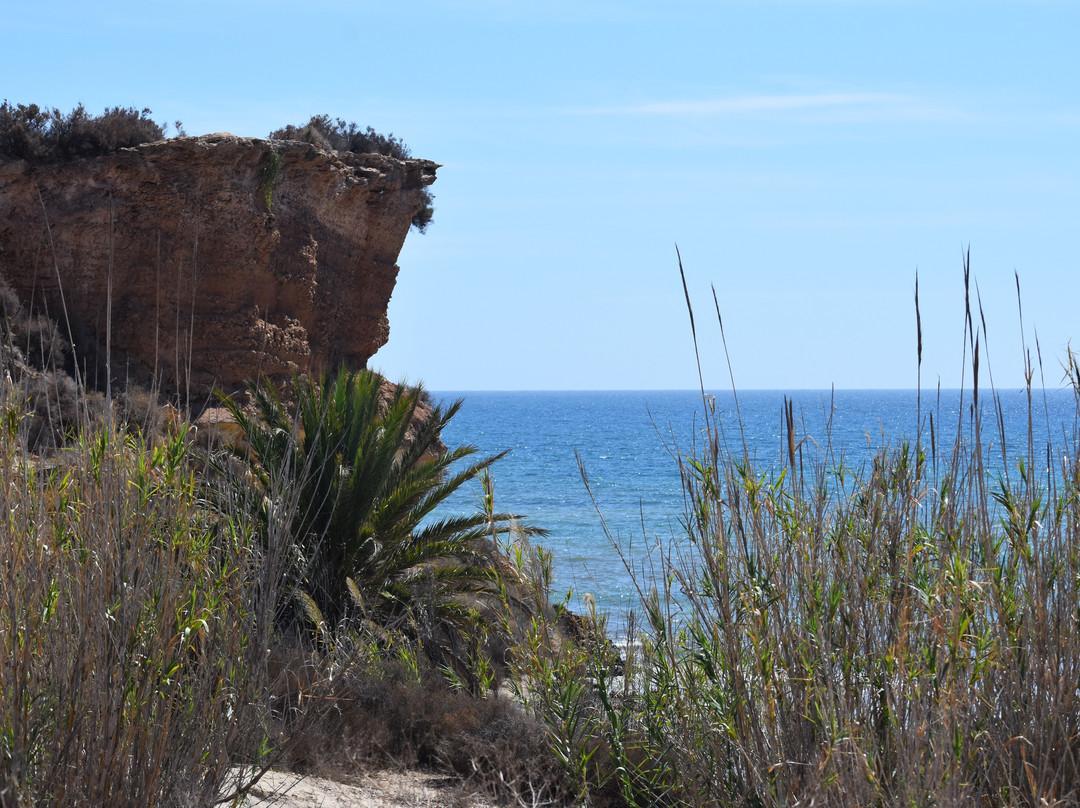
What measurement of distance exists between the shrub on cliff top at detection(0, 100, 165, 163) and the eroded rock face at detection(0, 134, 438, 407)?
329 millimetres

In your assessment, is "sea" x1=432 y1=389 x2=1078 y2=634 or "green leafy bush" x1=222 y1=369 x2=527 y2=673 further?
"green leafy bush" x1=222 y1=369 x2=527 y2=673

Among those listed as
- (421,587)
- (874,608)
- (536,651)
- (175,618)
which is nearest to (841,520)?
(874,608)

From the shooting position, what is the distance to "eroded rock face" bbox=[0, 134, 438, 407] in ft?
50.8

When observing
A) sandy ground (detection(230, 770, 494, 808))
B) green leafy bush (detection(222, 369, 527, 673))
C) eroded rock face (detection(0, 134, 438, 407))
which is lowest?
sandy ground (detection(230, 770, 494, 808))

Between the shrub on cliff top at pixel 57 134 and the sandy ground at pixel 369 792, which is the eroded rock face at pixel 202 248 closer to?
the shrub on cliff top at pixel 57 134

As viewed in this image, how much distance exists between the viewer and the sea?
10.4 feet

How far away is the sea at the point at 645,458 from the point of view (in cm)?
316

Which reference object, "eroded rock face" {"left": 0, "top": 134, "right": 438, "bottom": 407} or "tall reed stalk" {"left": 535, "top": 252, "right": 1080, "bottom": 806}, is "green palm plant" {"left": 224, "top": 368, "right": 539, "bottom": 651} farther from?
"eroded rock face" {"left": 0, "top": 134, "right": 438, "bottom": 407}

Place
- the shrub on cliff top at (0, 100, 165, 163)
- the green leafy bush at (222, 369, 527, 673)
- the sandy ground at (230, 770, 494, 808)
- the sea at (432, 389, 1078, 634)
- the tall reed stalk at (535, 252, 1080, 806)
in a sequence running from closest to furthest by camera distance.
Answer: the tall reed stalk at (535, 252, 1080, 806) → the sea at (432, 389, 1078, 634) → the sandy ground at (230, 770, 494, 808) → the green leafy bush at (222, 369, 527, 673) → the shrub on cliff top at (0, 100, 165, 163)

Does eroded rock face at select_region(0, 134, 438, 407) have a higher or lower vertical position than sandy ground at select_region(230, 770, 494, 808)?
higher

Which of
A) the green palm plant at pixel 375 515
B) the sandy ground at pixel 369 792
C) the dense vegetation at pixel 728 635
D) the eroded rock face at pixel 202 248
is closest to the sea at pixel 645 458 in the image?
the dense vegetation at pixel 728 635

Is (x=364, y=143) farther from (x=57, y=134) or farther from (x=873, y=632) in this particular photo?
(x=873, y=632)

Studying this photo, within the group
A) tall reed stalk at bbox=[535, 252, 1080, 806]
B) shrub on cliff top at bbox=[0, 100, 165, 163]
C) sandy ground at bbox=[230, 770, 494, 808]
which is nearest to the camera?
tall reed stalk at bbox=[535, 252, 1080, 806]

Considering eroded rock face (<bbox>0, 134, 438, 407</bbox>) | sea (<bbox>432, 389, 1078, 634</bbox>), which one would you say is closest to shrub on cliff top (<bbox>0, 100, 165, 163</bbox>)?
eroded rock face (<bbox>0, 134, 438, 407</bbox>)
